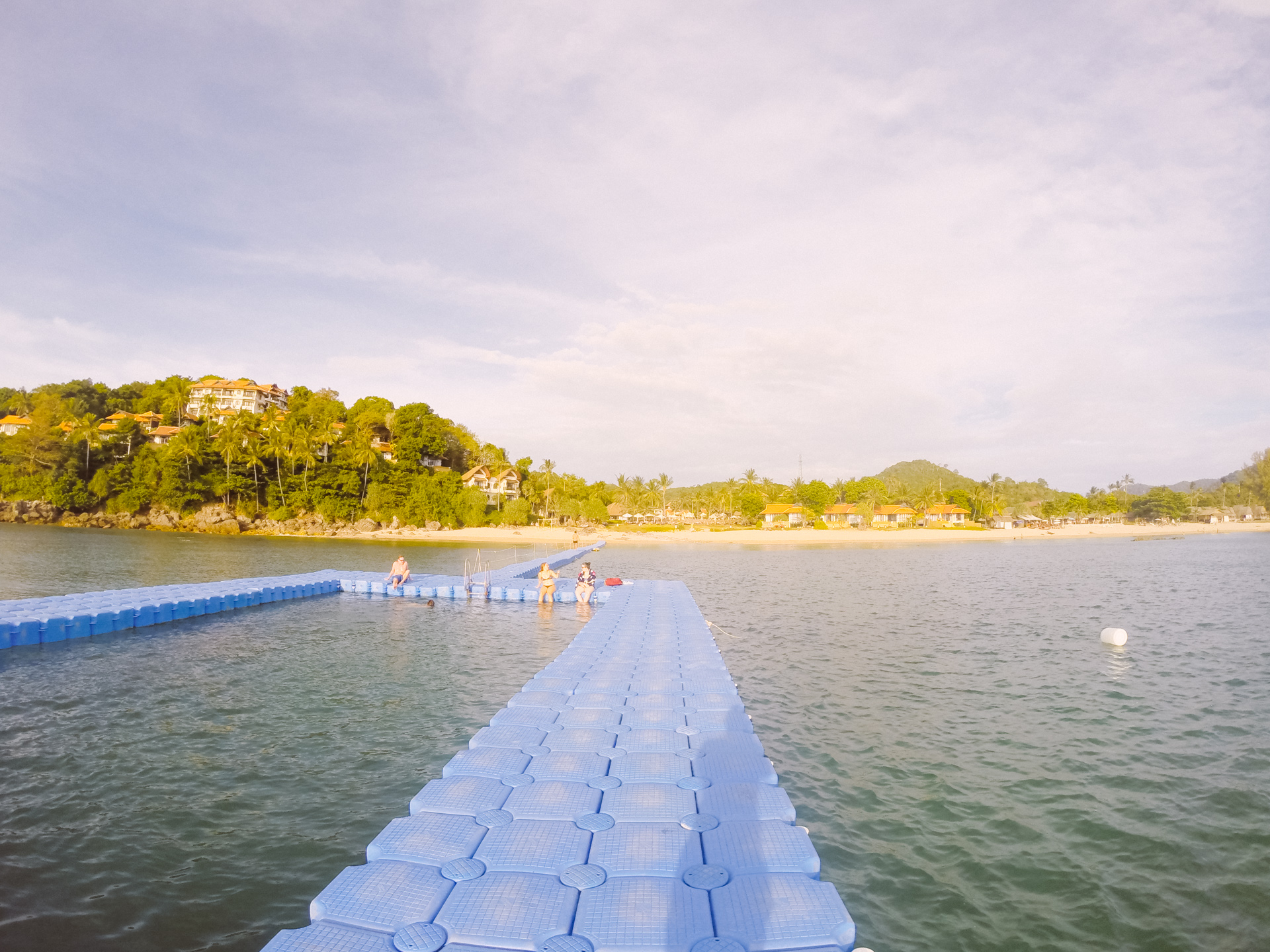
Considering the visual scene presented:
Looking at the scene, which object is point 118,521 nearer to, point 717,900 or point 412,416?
point 412,416

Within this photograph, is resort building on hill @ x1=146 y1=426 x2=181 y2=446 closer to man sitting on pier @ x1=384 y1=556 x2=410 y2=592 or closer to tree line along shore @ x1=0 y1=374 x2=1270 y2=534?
tree line along shore @ x1=0 y1=374 x2=1270 y2=534

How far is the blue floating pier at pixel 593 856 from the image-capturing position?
430 centimetres

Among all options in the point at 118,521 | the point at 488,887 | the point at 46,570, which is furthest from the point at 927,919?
the point at 118,521

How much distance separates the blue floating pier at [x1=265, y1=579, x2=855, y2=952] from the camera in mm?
4301

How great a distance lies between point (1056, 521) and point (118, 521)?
16694 cm

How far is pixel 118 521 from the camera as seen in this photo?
71375 millimetres

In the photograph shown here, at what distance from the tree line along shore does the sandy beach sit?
12.7ft

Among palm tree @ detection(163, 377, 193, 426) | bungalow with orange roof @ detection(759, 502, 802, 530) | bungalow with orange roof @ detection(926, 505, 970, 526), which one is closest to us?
palm tree @ detection(163, 377, 193, 426)

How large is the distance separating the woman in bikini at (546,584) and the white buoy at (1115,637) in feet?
57.2

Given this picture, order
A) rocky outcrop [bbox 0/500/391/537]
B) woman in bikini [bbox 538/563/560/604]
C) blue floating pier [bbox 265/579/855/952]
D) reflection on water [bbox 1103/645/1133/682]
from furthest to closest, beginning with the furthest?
rocky outcrop [bbox 0/500/391/537] → woman in bikini [bbox 538/563/560/604] → reflection on water [bbox 1103/645/1133/682] → blue floating pier [bbox 265/579/855/952]

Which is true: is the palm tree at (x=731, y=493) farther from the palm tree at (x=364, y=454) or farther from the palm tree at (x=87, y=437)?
the palm tree at (x=87, y=437)

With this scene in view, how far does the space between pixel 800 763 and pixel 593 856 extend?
16.9 ft

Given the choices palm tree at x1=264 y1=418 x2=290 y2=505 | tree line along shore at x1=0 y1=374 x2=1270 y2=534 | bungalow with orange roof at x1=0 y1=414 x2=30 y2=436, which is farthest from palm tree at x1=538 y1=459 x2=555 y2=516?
bungalow with orange roof at x1=0 y1=414 x2=30 y2=436

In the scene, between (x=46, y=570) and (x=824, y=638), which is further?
(x=46, y=570)
